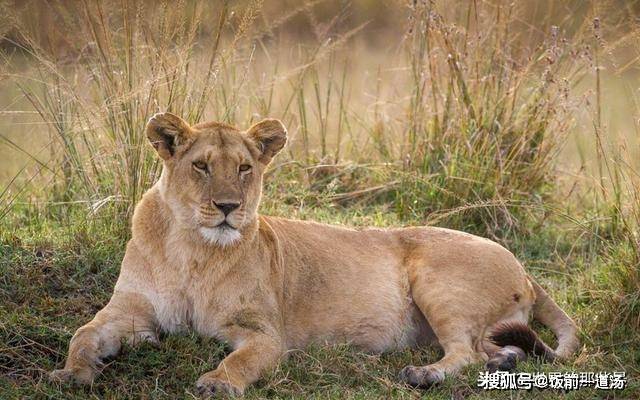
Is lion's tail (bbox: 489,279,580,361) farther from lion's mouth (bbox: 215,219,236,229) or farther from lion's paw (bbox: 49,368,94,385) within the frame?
lion's paw (bbox: 49,368,94,385)

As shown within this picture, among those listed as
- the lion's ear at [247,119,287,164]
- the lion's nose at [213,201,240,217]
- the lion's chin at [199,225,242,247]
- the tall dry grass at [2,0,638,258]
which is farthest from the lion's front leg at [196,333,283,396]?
the tall dry grass at [2,0,638,258]

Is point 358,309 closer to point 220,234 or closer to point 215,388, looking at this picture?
point 220,234

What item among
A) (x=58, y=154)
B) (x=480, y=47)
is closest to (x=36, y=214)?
(x=58, y=154)


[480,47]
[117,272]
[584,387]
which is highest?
[480,47]

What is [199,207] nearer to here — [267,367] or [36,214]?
[267,367]

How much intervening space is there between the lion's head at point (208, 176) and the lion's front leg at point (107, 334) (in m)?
0.46

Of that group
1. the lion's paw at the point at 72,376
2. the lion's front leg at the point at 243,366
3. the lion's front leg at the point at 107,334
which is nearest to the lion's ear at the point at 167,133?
the lion's front leg at the point at 107,334

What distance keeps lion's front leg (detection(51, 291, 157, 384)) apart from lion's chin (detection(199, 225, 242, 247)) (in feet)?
1.42

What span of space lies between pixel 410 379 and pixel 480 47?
3.21 metres

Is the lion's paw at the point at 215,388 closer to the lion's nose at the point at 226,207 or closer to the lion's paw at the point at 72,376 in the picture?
the lion's paw at the point at 72,376

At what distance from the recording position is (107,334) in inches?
190

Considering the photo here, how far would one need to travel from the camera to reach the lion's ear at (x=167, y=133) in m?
4.95

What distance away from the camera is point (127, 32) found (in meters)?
6.11

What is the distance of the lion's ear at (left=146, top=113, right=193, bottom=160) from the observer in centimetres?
495
